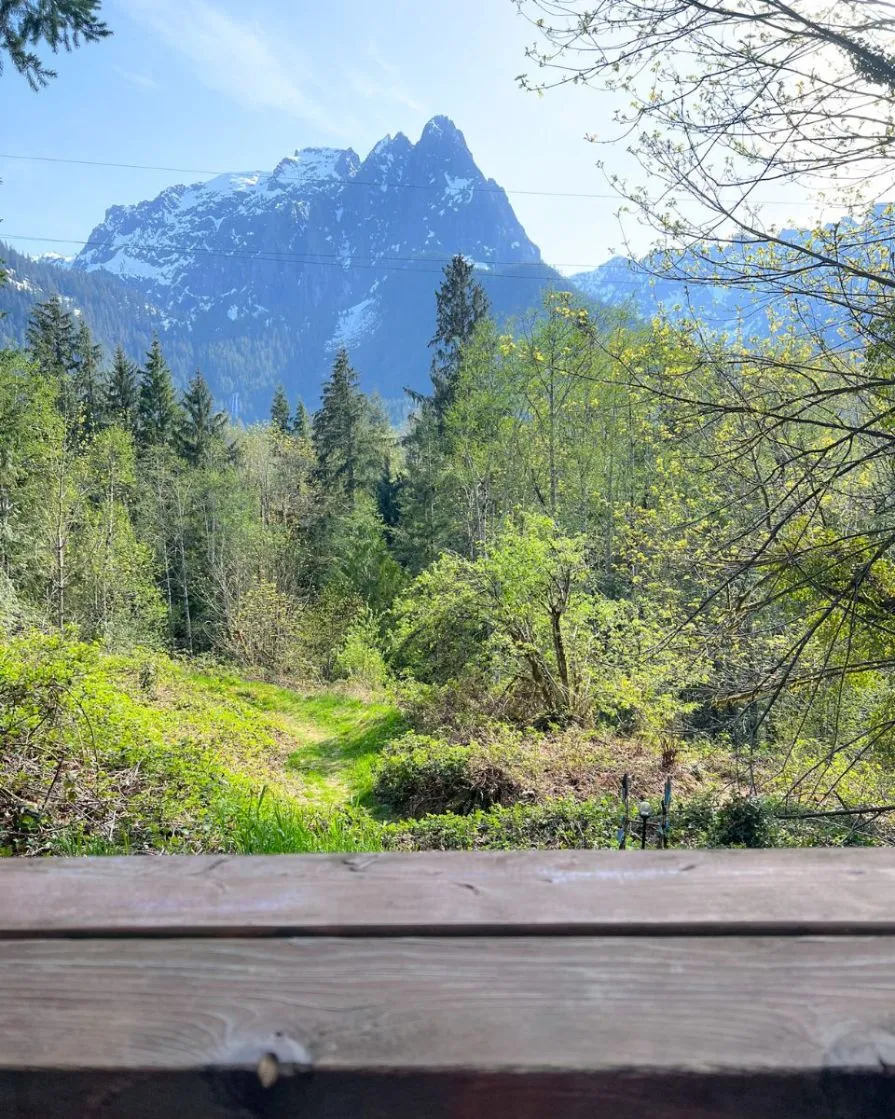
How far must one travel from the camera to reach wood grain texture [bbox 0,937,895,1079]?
0.58 meters

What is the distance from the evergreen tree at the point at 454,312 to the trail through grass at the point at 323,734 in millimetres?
17273

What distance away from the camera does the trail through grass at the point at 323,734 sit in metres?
9.09

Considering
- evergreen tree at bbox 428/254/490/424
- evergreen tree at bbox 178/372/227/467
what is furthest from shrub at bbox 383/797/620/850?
evergreen tree at bbox 178/372/227/467

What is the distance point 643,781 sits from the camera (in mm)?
7684

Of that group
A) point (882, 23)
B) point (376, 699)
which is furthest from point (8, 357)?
point (882, 23)

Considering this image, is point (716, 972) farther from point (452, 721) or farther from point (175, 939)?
point (452, 721)

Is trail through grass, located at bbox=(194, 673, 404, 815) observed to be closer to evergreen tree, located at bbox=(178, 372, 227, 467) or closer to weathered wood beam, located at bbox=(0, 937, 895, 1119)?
weathered wood beam, located at bbox=(0, 937, 895, 1119)

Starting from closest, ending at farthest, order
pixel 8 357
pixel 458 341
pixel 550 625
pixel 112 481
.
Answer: pixel 550 625, pixel 8 357, pixel 112 481, pixel 458 341

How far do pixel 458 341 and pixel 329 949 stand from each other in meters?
29.6

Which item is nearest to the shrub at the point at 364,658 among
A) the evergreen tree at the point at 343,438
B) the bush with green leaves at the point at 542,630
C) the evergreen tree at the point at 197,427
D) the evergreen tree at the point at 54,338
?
the bush with green leaves at the point at 542,630

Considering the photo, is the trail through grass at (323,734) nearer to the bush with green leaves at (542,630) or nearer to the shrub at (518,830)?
the bush with green leaves at (542,630)

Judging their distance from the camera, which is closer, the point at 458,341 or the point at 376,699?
the point at 376,699

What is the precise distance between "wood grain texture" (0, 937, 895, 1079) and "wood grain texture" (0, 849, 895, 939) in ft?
0.06

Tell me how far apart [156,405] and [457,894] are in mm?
34875
